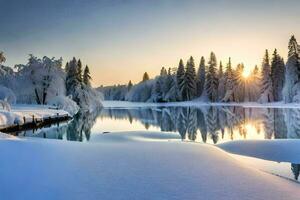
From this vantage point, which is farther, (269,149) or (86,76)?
(86,76)

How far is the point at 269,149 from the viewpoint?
19297 mm

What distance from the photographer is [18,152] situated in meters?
12.7

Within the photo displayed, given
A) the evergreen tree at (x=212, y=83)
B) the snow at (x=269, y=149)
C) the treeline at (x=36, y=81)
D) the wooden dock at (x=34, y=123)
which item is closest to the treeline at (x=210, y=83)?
the evergreen tree at (x=212, y=83)

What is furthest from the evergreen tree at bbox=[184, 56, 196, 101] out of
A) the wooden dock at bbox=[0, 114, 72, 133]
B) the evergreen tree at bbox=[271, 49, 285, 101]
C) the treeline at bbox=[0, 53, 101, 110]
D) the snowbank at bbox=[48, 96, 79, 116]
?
the wooden dock at bbox=[0, 114, 72, 133]

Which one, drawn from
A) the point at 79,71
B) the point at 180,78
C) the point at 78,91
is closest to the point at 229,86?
the point at 180,78

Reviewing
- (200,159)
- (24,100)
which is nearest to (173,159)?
(200,159)

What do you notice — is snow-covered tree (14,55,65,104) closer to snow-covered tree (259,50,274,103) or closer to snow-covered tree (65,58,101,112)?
snow-covered tree (65,58,101,112)

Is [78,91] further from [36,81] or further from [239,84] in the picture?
[239,84]

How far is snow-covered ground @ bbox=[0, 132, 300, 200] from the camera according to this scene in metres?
8.70

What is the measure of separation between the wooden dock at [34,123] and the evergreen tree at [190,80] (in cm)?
5663

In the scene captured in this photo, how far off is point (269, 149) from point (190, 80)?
8115 centimetres

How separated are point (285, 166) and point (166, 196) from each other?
9.11 meters

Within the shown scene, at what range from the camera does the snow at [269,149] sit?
692 inches

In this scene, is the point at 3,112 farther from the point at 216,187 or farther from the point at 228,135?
the point at 216,187
